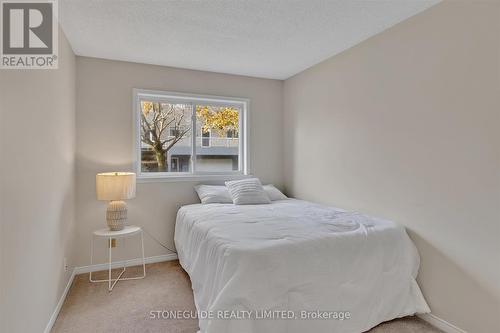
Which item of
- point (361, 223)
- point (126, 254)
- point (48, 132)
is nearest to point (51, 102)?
point (48, 132)

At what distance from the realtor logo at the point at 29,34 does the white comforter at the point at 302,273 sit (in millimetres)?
1646

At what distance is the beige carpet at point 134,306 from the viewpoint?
6.66 ft

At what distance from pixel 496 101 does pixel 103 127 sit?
11.7 feet

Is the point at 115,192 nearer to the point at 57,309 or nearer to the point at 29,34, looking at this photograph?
the point at 57,309

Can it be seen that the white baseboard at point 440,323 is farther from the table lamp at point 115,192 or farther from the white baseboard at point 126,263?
the table lamp at point 115,192

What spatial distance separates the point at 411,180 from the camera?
7.47 feet

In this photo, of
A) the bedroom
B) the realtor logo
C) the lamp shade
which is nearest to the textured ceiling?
the bedroom

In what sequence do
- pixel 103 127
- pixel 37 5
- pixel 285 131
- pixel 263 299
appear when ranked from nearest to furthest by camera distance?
pixel 263 299
pixel 37 5
pixel 103 127
pixel 285 131

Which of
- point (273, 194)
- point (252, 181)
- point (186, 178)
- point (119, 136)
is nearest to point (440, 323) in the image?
point (273, 194)

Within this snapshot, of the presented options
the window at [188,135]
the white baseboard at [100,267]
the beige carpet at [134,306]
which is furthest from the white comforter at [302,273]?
the window at [188,135]

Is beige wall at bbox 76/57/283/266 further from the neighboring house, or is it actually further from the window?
the neighboring house

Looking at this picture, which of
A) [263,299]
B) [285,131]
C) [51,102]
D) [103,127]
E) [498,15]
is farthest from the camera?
[285,131]

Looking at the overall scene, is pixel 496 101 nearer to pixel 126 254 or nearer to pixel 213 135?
pixel 213 135

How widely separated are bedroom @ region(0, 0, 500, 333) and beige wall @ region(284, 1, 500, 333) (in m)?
0.01
